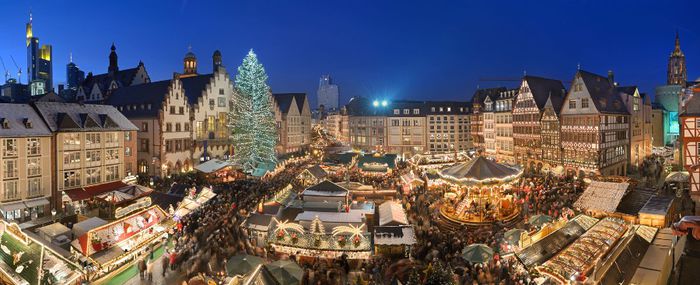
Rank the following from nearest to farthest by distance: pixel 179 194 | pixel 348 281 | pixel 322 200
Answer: pixel 348 281, pixel 322 200, pixel 179 194

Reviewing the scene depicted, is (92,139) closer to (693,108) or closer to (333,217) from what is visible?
(333,217)

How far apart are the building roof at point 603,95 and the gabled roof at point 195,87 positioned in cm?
4125

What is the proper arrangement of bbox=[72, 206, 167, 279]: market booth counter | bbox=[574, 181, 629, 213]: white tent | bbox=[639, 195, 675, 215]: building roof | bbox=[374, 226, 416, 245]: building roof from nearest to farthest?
bbox=[72, 206, 167, 279]: market booth counter → bbox=[374, 226, 416, 245]: building roof → bbox=[639, 195, 675, 215]: building roof → bbox=[574, 181, 629, 213]: white tent

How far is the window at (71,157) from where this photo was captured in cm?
3162

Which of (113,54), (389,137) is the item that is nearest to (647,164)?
(389,137)

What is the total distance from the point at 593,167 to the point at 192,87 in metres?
45.6

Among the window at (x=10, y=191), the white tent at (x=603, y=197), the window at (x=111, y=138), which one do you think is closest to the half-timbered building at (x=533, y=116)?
the white tent at (x=603, y=197)

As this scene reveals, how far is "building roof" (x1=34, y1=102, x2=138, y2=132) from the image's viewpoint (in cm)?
3172

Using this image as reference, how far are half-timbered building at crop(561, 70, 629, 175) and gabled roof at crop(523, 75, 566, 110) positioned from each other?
8.80ft

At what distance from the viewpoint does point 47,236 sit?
19.5 m

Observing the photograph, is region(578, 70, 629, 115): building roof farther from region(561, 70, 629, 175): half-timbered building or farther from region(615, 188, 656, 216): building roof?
region(615, 188, 656, 216): building roof

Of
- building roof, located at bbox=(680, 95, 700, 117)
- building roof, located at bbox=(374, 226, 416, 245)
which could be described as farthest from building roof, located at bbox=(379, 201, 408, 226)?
building roof, located at bbox=(680, 95, 700, 117)

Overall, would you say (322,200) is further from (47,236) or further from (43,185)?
(43,185)

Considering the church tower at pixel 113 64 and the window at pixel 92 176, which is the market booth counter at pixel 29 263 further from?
the church tower at pixel 113 64
